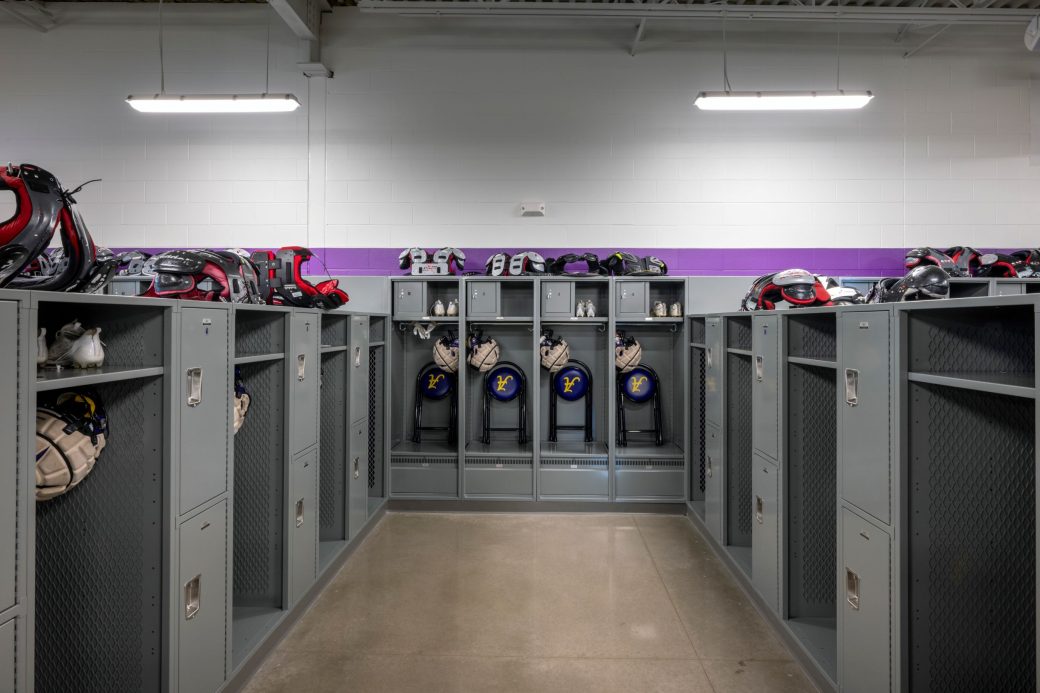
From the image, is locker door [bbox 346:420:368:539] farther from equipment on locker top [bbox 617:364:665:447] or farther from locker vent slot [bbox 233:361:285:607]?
equipment on locker top [bbox 617:364:665:447]

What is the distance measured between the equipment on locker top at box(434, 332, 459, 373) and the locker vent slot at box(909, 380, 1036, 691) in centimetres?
352

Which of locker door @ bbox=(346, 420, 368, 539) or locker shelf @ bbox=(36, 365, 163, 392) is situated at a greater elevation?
locker shelf @ bbox=(36, 365, 163, 392)

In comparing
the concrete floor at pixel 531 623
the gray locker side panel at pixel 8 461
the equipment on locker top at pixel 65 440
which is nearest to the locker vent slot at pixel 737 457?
the concrete floor at pixel 531 623

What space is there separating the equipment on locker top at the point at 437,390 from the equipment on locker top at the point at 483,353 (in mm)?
248

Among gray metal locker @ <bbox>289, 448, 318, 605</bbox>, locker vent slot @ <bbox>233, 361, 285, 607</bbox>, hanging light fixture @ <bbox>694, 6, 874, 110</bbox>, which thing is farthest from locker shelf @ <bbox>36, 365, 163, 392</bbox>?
hanging light fixture @ <bbox>694, 6, 874, 110</bbox>

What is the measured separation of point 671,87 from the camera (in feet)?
17.2

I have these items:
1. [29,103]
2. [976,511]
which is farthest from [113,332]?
[29,103]

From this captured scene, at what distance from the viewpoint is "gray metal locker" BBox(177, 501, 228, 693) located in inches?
72.9

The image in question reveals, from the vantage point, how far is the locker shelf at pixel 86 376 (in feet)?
4.35

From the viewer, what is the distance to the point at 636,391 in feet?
15.8

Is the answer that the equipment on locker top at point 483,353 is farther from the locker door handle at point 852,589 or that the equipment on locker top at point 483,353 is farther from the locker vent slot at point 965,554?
the locker vent slot at point 965,554

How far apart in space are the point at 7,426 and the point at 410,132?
463cm

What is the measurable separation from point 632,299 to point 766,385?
1923 millimetres

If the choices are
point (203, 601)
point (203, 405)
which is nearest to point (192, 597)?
point (203, 601)
